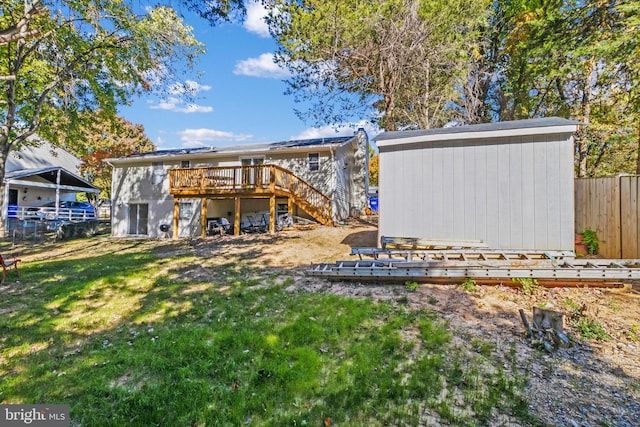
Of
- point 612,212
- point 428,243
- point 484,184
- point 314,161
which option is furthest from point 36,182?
point 612,212

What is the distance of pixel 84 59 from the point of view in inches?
463

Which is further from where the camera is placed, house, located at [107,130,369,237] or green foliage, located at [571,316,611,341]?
house, located at [107,130,369,237]

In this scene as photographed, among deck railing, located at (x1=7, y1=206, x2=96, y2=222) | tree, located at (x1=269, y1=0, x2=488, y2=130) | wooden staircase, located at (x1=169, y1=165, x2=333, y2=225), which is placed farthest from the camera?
deck railing, located at (x1=7, y1=206, x2=96, y2=222)

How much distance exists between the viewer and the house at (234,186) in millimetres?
13836

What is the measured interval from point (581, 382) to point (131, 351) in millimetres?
4935

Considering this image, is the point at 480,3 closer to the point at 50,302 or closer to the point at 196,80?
the point at 196,80

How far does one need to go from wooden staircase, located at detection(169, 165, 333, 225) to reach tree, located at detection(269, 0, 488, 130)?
3722 millimetres

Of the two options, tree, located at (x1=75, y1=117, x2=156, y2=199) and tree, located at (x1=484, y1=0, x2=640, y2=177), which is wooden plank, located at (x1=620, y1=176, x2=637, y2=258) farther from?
tree, located at (x1=75, y1=117, x2=156, y2=199)

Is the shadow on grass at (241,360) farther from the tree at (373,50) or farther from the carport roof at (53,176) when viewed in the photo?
the carport roof at (53,176)

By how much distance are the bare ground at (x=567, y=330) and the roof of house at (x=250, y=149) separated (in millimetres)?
8393

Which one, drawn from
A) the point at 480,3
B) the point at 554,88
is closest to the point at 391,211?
the point at 480,3

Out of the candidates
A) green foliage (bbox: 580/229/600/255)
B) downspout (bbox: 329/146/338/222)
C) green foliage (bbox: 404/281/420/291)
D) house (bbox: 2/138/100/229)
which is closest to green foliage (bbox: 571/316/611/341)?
green foliage (bbox: 404/281/420/291)

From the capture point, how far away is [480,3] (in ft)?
43.4

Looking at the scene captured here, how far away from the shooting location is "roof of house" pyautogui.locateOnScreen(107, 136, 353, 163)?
15695mm
